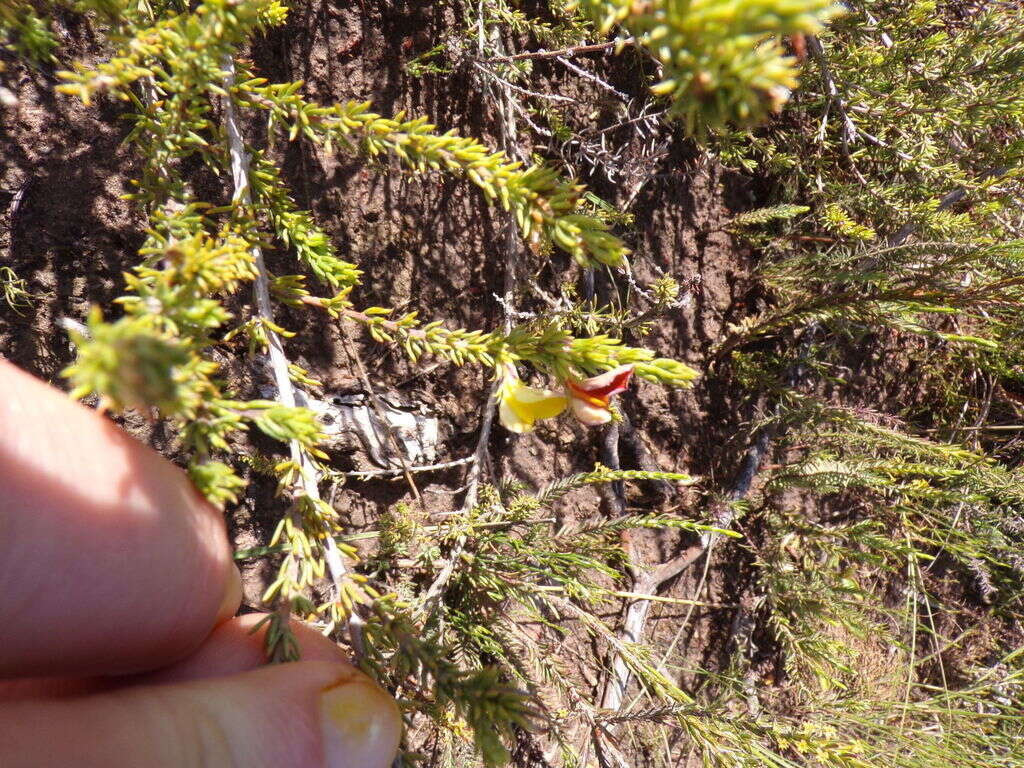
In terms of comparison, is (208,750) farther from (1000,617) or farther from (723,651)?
(1000,617)

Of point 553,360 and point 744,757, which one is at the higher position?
A: point 553,360

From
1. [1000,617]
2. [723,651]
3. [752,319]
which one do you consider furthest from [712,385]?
[1000,617]

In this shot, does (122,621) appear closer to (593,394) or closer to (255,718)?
(255,718)

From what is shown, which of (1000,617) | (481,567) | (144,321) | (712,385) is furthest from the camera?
(1000,617)

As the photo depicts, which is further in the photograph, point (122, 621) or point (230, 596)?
point (230, 596)

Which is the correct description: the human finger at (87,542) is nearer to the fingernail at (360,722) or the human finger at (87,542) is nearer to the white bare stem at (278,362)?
the white bare stem at (278,362)

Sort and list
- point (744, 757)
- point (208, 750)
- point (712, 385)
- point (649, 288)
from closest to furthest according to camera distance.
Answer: point (208, 750) < point (744, 757) < point (649, 288) < point (712, 385)

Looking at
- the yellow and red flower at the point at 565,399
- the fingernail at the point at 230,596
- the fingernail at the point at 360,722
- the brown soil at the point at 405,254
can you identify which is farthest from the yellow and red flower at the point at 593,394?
the brown soil at the point at 405,254

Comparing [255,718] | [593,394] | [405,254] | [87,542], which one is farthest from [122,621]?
[405,254]

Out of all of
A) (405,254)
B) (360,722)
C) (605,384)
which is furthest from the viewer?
(405,254)
